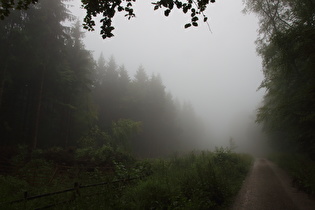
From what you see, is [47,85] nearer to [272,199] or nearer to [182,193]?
[182,193]

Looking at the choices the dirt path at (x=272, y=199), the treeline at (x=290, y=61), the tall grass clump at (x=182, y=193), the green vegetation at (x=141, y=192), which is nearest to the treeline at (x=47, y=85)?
the green vegetation at (x=141, y=192)

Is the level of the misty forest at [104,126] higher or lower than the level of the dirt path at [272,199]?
higher

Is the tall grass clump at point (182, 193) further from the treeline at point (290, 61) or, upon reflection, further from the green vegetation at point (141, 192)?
the treeline at point (290, 61)

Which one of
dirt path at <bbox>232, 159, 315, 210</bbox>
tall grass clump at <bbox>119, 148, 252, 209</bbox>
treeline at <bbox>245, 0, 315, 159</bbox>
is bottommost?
dirt path at <bbox>232, 159, 315, 210</bbox>

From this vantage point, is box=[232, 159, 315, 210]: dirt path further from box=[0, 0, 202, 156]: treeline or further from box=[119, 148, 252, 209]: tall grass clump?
box=[0, 0, 202, 156]: treeline

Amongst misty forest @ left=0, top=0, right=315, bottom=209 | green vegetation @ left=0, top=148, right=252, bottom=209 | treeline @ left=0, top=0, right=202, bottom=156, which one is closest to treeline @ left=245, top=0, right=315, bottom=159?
misty forest @ left=0, top=0, right=315, bottom=209

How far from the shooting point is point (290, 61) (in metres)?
10.0

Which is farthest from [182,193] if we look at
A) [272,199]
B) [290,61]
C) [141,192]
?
[290,61]

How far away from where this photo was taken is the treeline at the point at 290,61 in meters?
9.22

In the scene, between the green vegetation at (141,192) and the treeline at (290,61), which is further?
the treeline at (290,61)

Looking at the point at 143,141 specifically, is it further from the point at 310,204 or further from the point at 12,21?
the point at 310,204

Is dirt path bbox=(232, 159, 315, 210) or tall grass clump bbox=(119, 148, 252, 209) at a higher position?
tall grass clump bbox=(119, 148, 252, 209)

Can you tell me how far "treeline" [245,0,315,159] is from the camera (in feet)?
30.2

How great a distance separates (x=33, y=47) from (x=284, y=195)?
70.7 ft
